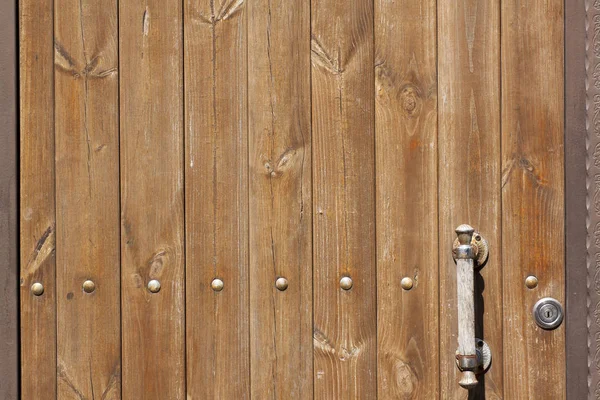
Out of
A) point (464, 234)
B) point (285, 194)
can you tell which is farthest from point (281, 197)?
point (464, 234)

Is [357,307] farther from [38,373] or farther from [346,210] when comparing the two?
[38,373]

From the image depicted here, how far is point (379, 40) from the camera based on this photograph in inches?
57.4

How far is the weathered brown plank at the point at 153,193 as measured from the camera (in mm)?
1467

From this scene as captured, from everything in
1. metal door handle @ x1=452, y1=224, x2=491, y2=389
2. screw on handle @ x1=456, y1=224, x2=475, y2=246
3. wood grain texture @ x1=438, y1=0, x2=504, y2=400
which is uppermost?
wood grain texture @ x1=438, y1=0, x2=504, y2=400

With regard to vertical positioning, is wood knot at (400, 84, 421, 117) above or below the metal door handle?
above

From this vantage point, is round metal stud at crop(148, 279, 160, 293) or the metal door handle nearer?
the metal door handle

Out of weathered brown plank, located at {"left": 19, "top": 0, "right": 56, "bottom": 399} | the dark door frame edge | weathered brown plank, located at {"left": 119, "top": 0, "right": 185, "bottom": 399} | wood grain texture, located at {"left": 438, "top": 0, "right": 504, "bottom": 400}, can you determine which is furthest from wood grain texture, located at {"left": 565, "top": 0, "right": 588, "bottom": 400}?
weathered brown plank, located at {"left": 19, "top": 0, "right": 56, "bottom": 399}

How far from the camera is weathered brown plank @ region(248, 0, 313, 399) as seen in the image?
1.46 meters

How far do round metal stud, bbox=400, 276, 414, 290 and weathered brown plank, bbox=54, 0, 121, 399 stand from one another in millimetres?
535

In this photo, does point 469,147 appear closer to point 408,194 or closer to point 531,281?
point 408,194

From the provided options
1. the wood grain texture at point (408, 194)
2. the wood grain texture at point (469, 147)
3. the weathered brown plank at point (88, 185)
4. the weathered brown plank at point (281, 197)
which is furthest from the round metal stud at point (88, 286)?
the wood grain texture at point (469, 147)

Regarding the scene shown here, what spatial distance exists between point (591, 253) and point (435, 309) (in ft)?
1.00
